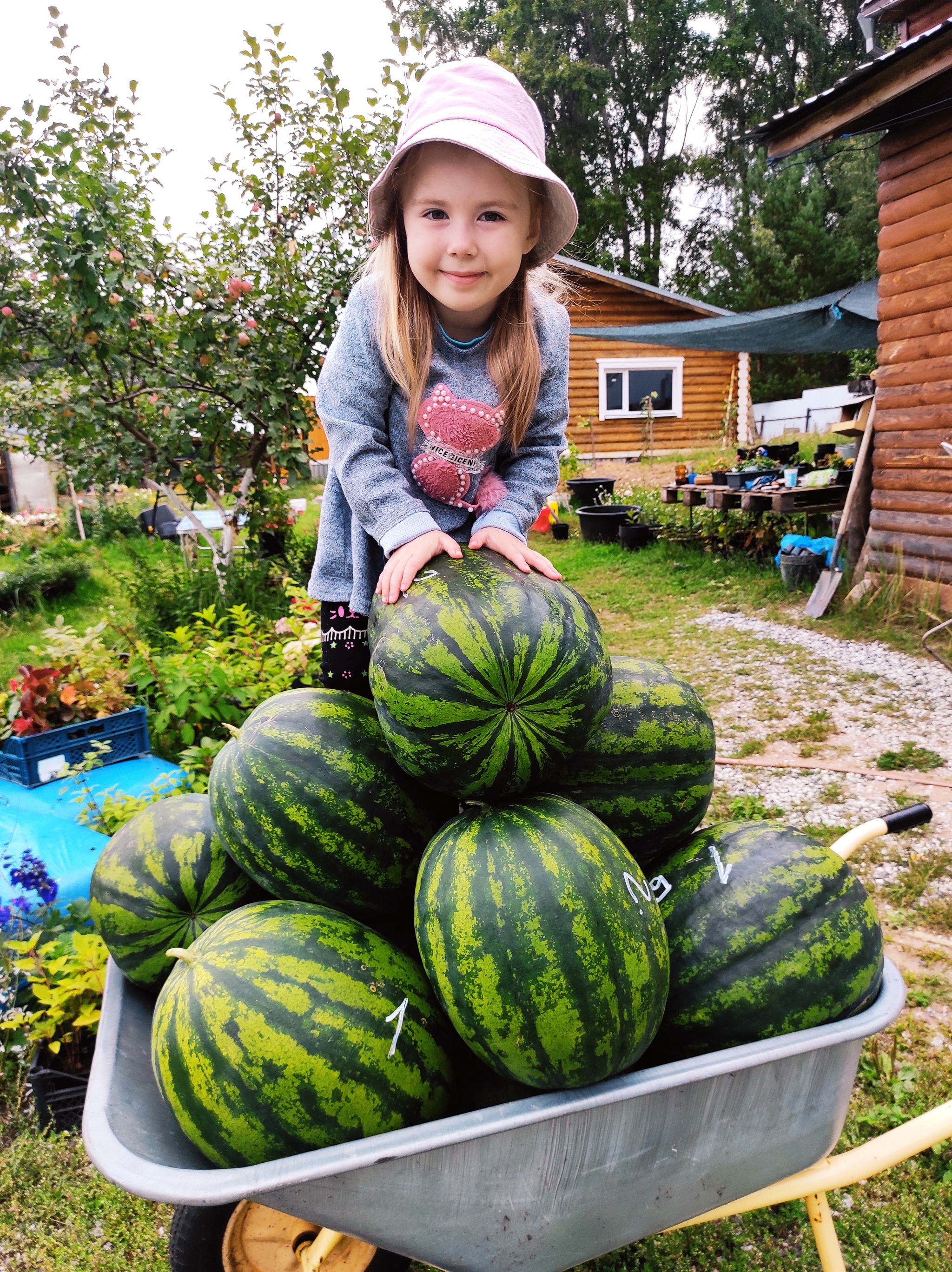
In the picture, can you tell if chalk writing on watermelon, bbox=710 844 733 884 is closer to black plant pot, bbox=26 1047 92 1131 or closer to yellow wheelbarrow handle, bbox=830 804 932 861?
yellow wheelbarrow handle, bbox=830 804 932 861

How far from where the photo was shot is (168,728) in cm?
386

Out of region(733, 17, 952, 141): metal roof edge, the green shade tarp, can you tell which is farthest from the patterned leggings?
the green shade tarp

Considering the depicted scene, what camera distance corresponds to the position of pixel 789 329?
1057 centimetres

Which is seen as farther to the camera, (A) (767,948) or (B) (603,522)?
(B) (603,522)

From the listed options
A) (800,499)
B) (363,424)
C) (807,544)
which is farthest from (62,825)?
(800,499)

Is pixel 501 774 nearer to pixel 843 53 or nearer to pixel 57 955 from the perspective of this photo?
pixel 57 955

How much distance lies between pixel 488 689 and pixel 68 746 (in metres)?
2.84

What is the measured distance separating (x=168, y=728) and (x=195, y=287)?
2.96m

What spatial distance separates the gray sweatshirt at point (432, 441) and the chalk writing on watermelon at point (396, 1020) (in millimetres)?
887

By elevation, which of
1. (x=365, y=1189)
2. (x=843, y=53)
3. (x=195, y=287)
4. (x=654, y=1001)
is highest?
(x=843, y=53)

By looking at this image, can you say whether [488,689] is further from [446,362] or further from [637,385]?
[637,385]

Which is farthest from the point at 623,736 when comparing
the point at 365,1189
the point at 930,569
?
the point at 930,569

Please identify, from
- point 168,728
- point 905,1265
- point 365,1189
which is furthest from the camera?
point 168,728

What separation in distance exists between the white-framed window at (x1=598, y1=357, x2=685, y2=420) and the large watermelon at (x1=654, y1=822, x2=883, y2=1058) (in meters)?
A: 18.5
